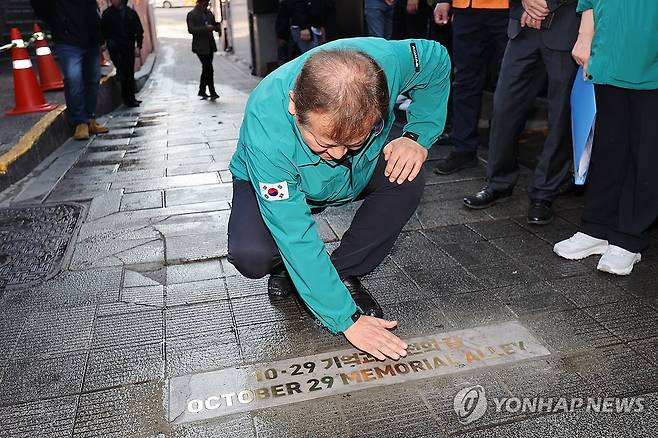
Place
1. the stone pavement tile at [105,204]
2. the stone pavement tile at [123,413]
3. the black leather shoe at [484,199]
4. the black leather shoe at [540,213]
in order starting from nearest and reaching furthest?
the stone pavement tile at [123,413] → the black leather shoe at [540,213] → the black leather shoe at [484,199] → the stone pavement tile at [105,204]

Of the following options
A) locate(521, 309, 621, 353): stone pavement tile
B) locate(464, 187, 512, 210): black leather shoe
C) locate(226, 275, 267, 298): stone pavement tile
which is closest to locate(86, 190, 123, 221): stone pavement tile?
locate(226, 275, 267, 298): stone pavement tile

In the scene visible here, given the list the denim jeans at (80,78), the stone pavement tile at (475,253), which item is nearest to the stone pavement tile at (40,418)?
the stone pavement tile at (475,253)

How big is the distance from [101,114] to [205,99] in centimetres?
222

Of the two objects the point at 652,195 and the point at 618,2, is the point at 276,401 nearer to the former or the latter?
the point at 652,195

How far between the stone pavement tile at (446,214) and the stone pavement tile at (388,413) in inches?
64.5

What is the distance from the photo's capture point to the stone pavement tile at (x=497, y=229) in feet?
11.3

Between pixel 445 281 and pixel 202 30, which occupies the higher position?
pixel 202 30

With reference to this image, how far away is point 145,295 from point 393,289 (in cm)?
119

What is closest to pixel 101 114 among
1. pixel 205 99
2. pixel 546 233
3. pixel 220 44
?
pixel 205 99

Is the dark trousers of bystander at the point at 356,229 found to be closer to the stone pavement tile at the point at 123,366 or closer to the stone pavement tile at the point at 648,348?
the stone pavement tile at the point at 123,366

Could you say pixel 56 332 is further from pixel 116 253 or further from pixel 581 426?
pixel 581 426

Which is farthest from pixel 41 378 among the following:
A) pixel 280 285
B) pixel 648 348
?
pixel 648 348

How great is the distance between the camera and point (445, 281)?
2.92 m

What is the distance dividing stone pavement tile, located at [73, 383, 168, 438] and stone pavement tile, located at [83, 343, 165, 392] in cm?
5
